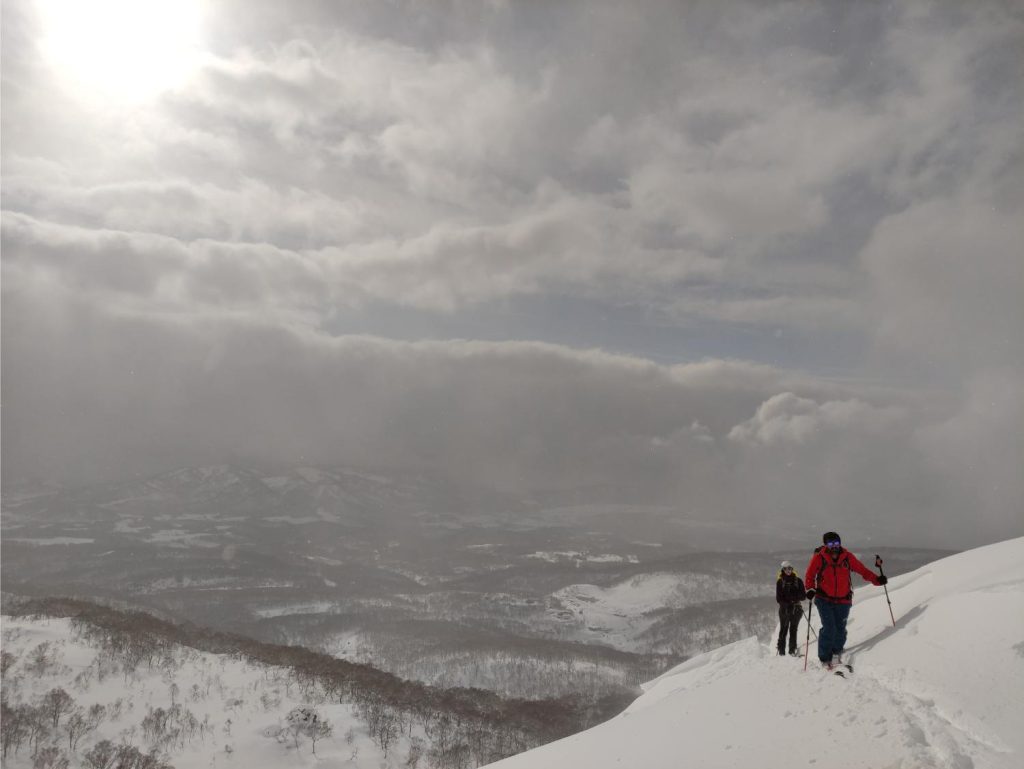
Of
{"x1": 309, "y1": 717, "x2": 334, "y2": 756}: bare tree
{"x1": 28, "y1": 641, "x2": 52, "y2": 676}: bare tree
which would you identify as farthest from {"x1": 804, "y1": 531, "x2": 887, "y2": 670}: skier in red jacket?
{"x1": 28, "y1": 641, "x2": 52, "y2": 676}: bare tree

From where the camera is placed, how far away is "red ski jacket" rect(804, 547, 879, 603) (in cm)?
1407

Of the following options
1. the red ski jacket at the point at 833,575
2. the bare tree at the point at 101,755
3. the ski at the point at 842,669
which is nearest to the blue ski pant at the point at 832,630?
the red ski jacket at the point at 833,575

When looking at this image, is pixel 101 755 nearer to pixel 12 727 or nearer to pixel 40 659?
pixel 12 727

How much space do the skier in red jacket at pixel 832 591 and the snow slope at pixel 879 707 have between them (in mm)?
604

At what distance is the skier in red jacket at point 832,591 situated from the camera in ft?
46.1

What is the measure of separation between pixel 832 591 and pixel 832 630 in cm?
98

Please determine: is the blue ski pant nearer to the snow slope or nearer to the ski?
the snow slope

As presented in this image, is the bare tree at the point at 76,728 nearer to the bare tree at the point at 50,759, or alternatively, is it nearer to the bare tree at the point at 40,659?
the bare tree at the point at 50,759

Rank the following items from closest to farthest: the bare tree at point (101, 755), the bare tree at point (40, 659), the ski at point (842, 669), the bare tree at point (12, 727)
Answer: the ski at point (842, 669)
the bare tree at point (12, 727)
the bare tree at point (101, 755)
the bare tree at point (40, 659)

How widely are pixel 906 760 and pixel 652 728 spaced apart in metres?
6.13

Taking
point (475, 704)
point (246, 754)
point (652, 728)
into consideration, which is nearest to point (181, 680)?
point (246, 754)

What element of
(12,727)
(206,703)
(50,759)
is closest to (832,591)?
(50,759)

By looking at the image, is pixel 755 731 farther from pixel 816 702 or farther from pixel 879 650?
pixel 879 650

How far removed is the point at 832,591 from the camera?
14.1m
